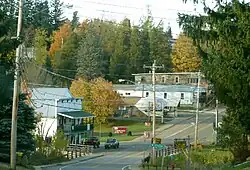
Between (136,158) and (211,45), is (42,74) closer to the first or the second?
(136,158)

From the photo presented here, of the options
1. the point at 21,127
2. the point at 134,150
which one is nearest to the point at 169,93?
the point at 134,150

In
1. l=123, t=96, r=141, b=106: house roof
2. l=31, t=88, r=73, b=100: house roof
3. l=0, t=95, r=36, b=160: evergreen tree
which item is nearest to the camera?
l=0, t=95, r=36, b=160: evergreen tree

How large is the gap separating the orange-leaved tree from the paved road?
26.6 meters

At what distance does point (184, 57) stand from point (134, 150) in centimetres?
4123

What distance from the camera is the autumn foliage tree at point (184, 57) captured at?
101812 millimetres

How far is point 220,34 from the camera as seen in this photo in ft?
79.9

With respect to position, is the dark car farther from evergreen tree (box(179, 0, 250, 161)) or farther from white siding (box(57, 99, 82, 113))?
evergreen tree (box(179, 0, 250, 161))

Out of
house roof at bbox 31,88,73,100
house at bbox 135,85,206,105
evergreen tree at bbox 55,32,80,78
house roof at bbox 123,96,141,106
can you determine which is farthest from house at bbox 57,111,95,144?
house at bbox 135,85,206,105

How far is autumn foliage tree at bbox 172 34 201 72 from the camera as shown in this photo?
102 m

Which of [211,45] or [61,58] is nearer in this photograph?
[211,45]

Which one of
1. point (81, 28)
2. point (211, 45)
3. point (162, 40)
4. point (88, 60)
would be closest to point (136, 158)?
point (211, 45)

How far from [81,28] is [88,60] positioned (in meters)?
19.3

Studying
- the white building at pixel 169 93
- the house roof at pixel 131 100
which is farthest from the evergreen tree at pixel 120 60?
the house roof at pixel 131 100

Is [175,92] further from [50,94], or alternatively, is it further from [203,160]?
[203,160]
